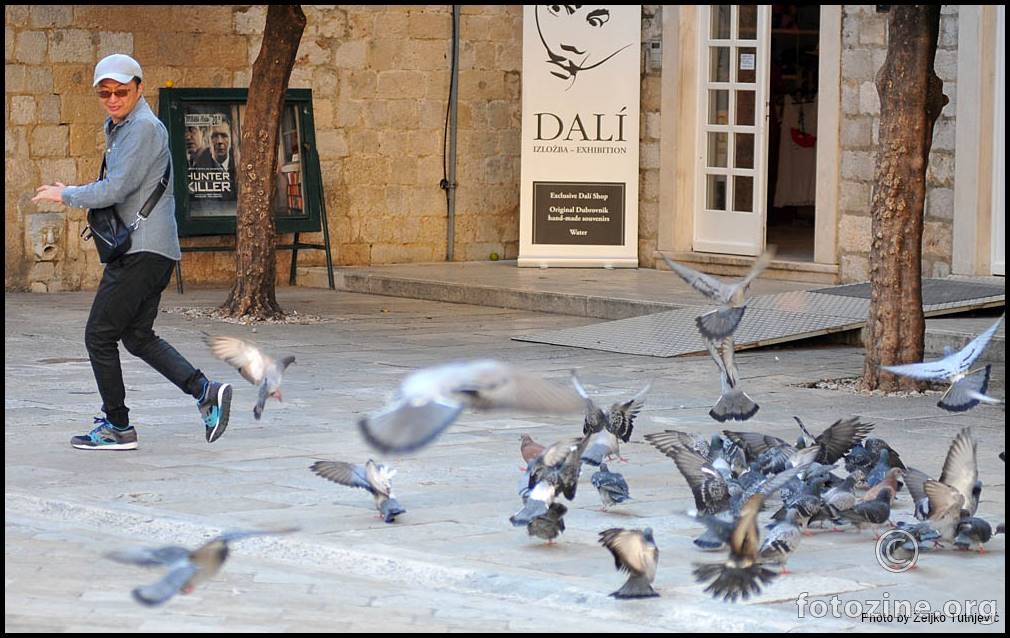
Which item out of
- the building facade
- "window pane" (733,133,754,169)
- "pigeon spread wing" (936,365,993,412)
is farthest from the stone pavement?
"window pane" (733,133,754,169)

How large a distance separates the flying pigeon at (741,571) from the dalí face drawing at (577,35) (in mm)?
11378

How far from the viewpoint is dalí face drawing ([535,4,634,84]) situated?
16.2 metres

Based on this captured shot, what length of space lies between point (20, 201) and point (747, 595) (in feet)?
36.8

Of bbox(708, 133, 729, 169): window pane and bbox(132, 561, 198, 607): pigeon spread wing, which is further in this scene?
bbox(708, 133, 729, 169): window pane

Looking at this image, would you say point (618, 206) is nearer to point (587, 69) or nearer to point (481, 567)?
point (587, 69)

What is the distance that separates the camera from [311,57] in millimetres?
16312

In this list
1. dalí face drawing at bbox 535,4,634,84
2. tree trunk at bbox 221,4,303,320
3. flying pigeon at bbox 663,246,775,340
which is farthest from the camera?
dalí face drawing at bbox 535,4,634,84

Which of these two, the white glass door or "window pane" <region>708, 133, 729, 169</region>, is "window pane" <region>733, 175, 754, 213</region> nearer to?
the white glass door

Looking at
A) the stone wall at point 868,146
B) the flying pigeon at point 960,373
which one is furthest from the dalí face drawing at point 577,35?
the flying pigeon at point 960,373

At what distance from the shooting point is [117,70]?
25.3 feet

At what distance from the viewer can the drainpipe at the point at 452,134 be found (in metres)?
17.0

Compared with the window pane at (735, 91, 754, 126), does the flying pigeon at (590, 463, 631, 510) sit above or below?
below

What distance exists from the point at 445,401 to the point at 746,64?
11.0m

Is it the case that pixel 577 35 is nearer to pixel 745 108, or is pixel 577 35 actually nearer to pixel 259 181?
pixel 745 108
